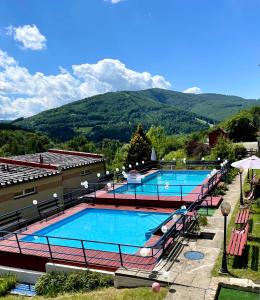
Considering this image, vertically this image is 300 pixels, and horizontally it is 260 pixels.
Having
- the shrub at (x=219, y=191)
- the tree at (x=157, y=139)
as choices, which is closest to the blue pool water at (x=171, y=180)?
the shrub at (x=219, y=191)

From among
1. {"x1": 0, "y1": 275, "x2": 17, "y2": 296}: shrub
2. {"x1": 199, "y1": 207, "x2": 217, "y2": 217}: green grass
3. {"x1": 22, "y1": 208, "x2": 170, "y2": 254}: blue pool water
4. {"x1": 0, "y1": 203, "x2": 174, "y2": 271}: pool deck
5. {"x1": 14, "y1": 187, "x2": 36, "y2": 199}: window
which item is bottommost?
{"x1": 0, "y1": 275, "x2": 17, "y2": 296}: shrub

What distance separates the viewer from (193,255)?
34.8 ft

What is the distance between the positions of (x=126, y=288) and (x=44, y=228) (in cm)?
808

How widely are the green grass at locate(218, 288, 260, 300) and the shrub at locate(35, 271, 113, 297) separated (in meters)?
3.40

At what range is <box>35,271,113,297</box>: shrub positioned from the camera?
984 cm

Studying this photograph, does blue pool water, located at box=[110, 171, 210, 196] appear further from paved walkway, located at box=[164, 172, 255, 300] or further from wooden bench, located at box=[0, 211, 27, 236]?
paved walkway, located at box=[164, 172, 255, 300]

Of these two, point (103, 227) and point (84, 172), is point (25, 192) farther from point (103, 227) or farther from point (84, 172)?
point (84, 172)

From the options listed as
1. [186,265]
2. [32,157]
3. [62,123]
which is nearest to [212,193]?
[186,265]

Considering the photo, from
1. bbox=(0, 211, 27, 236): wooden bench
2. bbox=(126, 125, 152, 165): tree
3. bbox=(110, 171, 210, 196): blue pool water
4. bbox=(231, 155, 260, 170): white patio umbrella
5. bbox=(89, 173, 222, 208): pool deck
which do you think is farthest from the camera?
bbox=(126, 125, 152, 165): tree

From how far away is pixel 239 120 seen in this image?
6788cm

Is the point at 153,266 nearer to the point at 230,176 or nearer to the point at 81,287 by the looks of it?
the point at 81,287

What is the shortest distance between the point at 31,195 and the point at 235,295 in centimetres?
1466

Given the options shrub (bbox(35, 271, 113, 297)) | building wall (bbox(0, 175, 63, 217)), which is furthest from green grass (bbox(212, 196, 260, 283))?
building wall (bbox(0, 175, 63, 217))

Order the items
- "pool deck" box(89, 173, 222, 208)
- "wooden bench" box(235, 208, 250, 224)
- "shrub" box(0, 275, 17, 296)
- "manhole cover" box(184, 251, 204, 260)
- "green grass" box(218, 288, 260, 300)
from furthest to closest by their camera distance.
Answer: "pool deck" box(89, 173, 222, 208) < "wooden bench" box(235, 208, 250, 224) < "shrub" box(0, 275, 17, 296) < "manhole cover" box(184, 251, 204, 260) < "green grass" box(218, 288, 260, 300)
